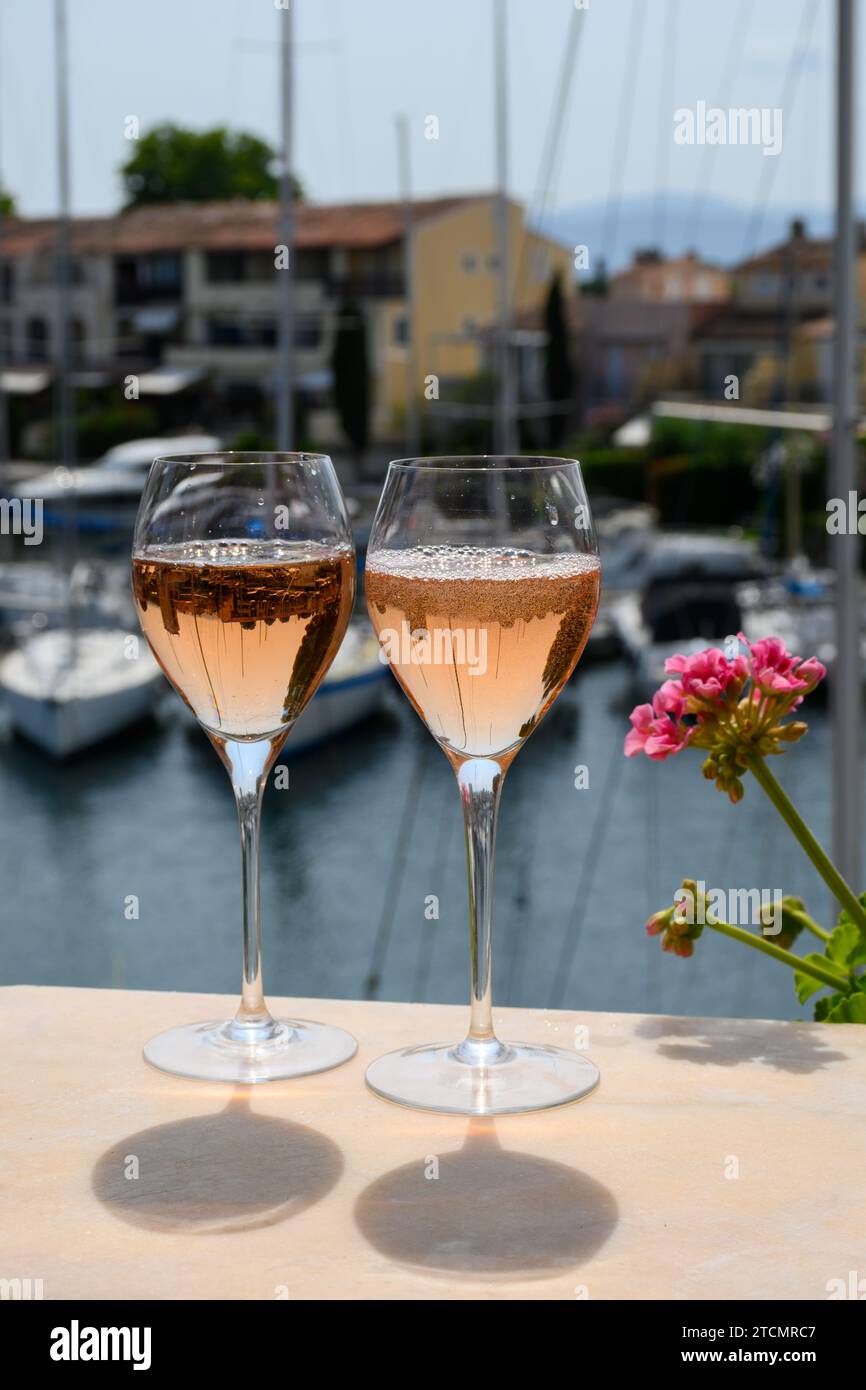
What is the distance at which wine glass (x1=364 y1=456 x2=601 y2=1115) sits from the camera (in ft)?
2.32

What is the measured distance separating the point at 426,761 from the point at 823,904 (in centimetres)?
477

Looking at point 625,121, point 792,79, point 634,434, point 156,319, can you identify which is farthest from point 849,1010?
point 156,319

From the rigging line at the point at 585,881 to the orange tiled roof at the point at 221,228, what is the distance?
25.2ft

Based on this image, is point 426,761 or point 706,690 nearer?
point 706,690

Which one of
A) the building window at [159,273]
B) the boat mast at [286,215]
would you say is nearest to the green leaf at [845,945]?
the boat mast at [286,215]

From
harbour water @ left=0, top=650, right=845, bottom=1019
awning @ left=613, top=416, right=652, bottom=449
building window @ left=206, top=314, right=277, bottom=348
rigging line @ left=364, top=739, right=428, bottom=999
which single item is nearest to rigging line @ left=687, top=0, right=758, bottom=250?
awning @ left=613, top=416, right=652, bottom=449

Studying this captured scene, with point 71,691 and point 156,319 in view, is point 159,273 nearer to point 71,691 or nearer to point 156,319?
point 156,319

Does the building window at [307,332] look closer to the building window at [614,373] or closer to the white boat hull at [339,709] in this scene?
the building window at [614,373]

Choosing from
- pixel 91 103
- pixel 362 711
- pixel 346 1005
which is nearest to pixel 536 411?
pixel 362 711

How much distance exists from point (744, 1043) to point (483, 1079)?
0.13 metres

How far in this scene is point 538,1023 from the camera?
2.79 ft

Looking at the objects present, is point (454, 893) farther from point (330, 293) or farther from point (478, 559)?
point (478, 559)

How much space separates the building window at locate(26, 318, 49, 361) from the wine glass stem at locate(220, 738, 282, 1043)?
20.0m

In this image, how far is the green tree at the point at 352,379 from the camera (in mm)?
18578
